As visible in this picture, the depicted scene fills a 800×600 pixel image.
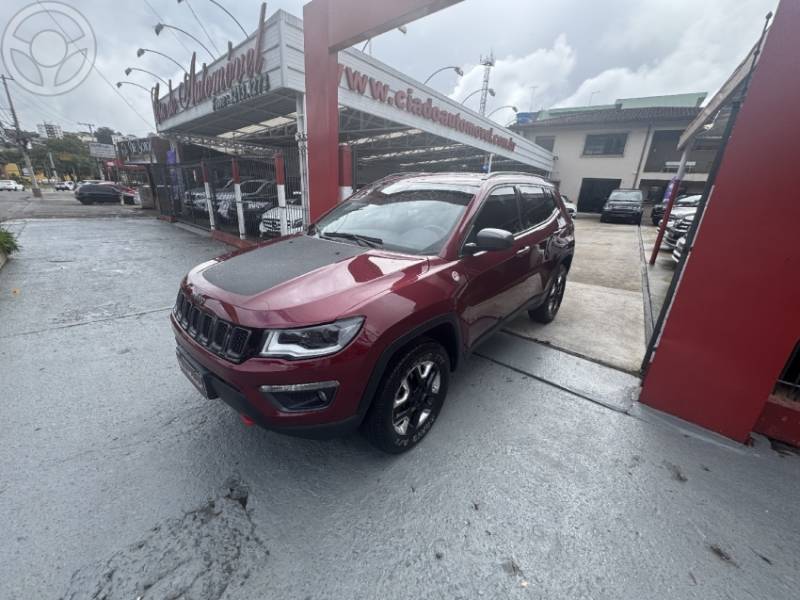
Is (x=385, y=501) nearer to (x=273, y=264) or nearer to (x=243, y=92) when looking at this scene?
(x=273, y=264)

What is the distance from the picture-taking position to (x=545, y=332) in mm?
4227

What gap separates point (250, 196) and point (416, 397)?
8.78 meters

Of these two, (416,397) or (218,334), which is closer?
(218,334)

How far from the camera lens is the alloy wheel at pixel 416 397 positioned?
215 cm

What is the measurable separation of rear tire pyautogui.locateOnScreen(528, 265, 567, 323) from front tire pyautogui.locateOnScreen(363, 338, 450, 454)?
2.33 meters

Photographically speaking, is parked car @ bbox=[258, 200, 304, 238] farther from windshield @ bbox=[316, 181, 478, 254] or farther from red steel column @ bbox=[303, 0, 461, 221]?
windshield @ bbox=[316, 181, 478, 254]

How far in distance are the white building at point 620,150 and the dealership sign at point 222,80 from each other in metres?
23.7

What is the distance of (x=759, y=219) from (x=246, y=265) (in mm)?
3372

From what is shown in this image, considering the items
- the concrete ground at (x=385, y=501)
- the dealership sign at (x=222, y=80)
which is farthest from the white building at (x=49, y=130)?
the concrete ground at (x=385, y=501)

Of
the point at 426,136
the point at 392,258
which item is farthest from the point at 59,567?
the point at 426,136

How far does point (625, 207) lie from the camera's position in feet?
54.0

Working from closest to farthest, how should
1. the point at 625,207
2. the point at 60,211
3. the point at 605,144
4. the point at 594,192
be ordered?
the point at 625,207 < the point at 60,211 < the point at 605,144 < the point at 594,192

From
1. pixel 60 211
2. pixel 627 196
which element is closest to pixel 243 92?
pixel 60 211

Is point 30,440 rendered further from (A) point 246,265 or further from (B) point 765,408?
(B) point 765,408
